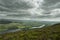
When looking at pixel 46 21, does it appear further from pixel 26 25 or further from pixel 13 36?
pixel 13 36

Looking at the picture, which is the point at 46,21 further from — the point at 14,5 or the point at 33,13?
the point at 14,5

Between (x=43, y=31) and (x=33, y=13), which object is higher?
(x=33, y=13)

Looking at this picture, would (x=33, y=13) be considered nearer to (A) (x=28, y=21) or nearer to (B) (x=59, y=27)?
(A) (x=28, y=21)

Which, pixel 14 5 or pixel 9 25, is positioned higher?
pixel 14 5

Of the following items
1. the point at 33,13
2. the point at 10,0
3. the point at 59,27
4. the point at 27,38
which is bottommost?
the point at 27,38

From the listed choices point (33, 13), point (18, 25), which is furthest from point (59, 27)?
point (18, 25)
